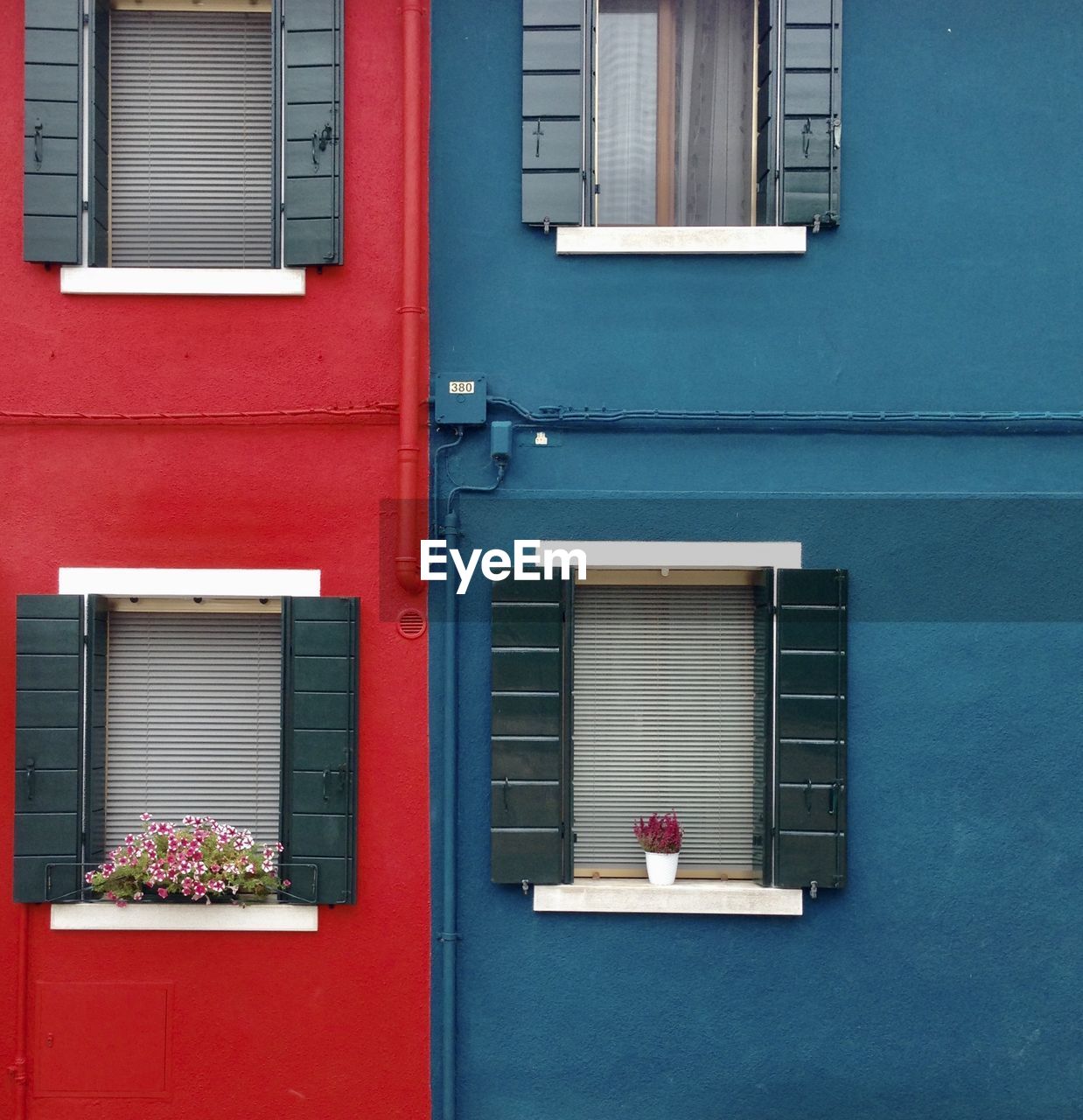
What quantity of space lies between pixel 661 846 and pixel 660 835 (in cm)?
5

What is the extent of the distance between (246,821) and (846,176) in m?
4.29

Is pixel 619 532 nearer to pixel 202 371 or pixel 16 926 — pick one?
pixel 202 371

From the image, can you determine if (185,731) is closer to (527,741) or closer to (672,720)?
(527,741)

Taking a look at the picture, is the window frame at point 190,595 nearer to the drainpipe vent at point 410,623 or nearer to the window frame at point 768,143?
the drainpipe vent at point 410,623

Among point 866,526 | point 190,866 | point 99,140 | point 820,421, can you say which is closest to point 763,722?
point 866,526

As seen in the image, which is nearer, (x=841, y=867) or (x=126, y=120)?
(x=841, y=867)

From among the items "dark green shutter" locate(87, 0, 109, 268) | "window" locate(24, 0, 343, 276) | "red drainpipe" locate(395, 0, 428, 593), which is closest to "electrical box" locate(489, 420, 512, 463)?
"red drainpipe" locate(395, 0, 428, 593)

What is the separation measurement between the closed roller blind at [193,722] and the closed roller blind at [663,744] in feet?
5.00

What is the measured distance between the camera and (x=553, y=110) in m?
5.79

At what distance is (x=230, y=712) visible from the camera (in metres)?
5.91

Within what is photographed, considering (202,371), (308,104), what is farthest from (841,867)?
(308,104)

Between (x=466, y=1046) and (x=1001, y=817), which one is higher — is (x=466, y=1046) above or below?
below

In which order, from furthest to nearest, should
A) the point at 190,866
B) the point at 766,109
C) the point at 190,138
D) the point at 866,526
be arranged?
the point at 190,138
the point at 766,109
the point at 866,526
the point at 190,866

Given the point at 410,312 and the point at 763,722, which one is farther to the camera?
the point at 763,722
